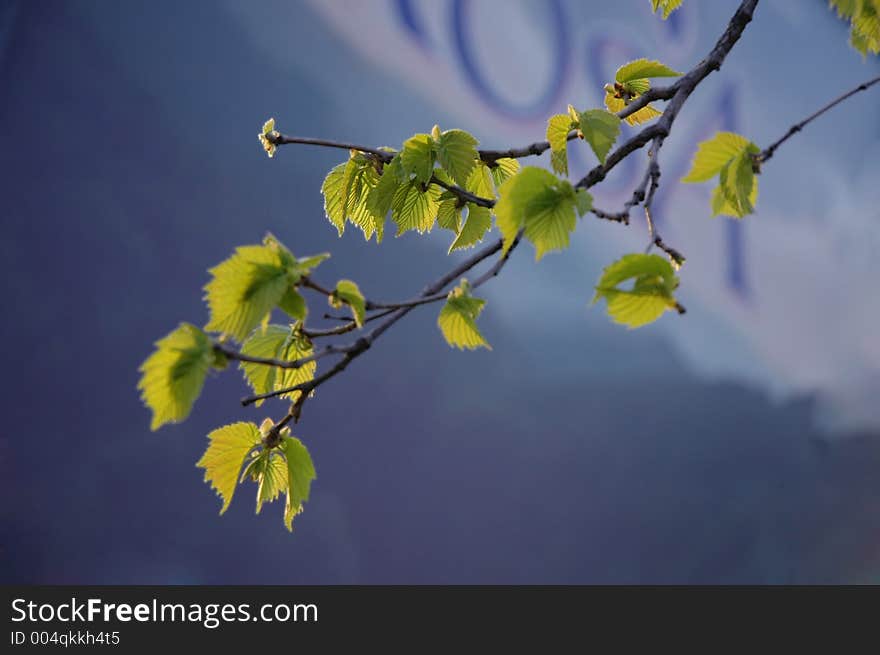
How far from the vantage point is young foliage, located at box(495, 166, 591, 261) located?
0.38 metres

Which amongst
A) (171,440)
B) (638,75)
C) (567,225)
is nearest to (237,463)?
(567,225)

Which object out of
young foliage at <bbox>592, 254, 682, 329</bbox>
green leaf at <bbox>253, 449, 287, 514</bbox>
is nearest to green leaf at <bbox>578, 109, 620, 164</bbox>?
young foliage at <bbox>592, 254, 682, 329</bbox>

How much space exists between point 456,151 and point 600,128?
95 mm

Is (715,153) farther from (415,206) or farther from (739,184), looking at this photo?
(415,206)

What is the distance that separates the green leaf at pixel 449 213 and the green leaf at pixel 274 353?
0.16m

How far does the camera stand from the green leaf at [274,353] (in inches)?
16.7

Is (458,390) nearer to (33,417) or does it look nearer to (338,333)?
(33,417)

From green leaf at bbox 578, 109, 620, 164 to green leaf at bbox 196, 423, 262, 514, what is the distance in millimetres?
239

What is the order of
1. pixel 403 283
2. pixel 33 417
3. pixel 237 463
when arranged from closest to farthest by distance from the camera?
pixel 237 463 → pixel 33 417 → pixel 403 283

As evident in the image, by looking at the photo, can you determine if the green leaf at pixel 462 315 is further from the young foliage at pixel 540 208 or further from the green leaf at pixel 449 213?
the green leaf at pixel 449 213

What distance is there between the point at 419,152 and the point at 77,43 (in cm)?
522

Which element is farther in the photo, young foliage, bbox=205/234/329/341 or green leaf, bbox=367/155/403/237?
green leaf, bbox=367/155/403/237

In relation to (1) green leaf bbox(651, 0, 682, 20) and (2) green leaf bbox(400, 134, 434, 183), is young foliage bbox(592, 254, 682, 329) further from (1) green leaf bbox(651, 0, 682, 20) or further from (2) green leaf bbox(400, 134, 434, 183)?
(1) green leaf bbox(651, 0, 682, 20)

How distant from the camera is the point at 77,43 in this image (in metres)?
5.00
